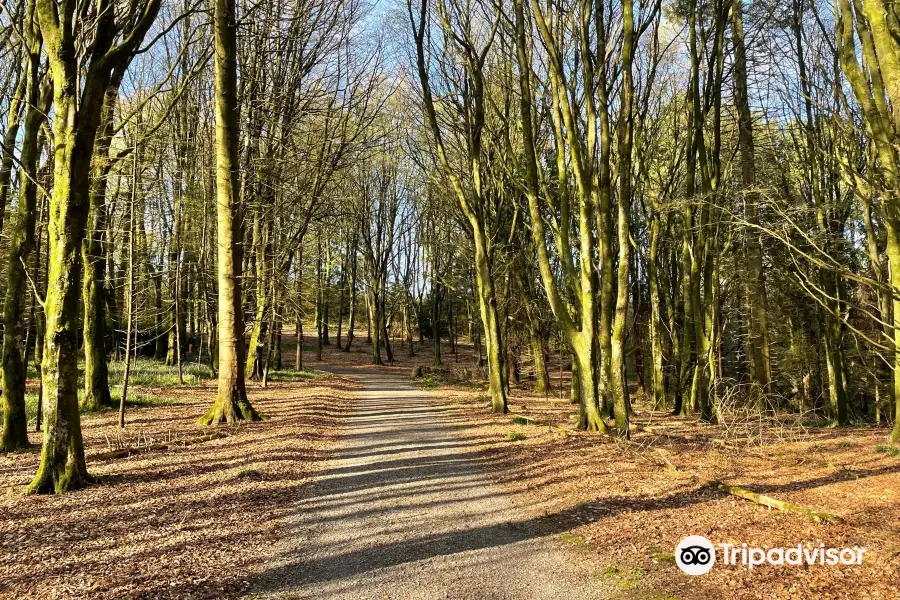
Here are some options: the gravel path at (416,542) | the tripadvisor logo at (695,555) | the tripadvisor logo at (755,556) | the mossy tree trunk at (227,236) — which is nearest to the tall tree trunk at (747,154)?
the gravel path at (416,542)

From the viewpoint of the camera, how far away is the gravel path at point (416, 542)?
389cm

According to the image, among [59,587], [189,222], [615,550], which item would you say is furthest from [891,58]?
[189,222]

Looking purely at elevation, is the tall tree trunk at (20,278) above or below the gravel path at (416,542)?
above

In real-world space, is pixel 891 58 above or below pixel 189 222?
below

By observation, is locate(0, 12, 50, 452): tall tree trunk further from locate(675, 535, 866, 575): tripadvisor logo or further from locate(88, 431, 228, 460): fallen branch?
locate(675, 535, 866, 575): tripadvisor logo

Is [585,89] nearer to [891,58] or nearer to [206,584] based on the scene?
[891,58]

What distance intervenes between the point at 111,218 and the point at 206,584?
1083 cm

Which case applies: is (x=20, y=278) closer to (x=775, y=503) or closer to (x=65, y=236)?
(x=65, y=236)

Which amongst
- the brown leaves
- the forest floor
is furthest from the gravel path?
the brown leaves

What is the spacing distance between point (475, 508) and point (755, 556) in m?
2.63

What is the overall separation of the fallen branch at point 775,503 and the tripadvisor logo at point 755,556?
654 mm

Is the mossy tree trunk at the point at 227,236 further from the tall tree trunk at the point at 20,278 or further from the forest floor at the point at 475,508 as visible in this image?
the tall tree trunk at the point at 20,278

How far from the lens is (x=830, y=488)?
6375 millimetres

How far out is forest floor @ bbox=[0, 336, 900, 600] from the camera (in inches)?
156
